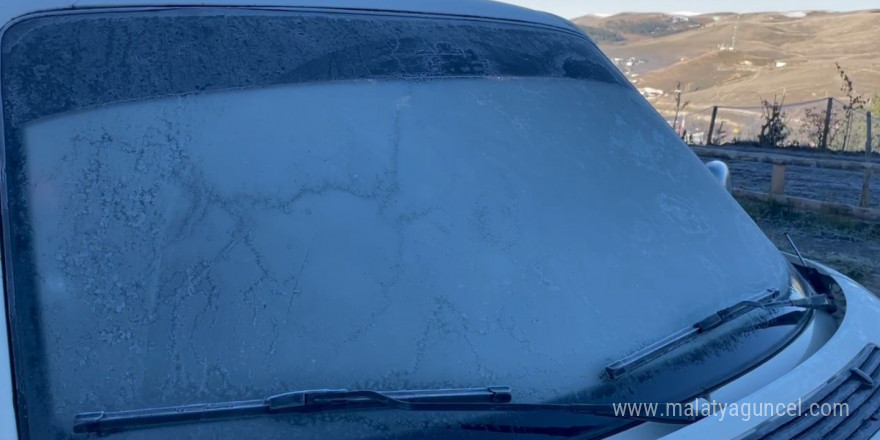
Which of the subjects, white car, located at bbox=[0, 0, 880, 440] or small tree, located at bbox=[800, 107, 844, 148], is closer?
white car, located at bbox=[0, 0, 880, 440]

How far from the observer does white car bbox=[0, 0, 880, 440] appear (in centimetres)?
139

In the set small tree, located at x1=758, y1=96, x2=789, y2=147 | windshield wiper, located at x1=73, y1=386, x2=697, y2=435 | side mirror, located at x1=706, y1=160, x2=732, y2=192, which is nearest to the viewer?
windshield wiper, located at x1=73, y1=386, x2=697, y2=435

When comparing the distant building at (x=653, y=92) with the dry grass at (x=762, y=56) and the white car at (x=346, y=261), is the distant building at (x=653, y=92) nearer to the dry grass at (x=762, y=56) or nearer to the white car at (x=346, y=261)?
the dry grass at (x=762, y=56)

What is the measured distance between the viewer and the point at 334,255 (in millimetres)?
1570

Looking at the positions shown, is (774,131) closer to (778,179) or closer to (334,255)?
(778,179)

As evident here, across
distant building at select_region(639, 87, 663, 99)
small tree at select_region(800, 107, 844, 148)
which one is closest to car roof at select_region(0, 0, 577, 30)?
small tree at select_region(800, 107, 844, 148)

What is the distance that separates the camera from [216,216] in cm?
153

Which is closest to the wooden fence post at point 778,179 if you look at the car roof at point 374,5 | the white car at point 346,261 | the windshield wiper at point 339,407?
the car roof at point 374,5

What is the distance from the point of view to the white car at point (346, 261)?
139 cm

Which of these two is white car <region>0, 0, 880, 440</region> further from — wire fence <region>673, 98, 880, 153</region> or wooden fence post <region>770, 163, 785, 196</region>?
wire fence <region>673, 98, 880, 153</region>

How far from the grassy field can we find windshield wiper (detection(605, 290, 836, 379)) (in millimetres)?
4331

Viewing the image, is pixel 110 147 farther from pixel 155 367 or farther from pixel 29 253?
pixel 155 367

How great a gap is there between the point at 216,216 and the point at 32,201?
1.01 ft

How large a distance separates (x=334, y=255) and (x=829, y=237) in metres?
6.82
